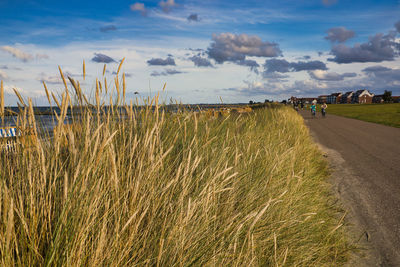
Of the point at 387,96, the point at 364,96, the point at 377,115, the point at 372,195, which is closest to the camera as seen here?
the point at 372,195

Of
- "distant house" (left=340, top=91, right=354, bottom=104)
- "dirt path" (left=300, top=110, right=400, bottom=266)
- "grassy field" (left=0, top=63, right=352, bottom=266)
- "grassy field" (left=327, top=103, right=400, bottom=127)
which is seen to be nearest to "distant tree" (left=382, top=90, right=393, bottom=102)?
"distant house" (left=340, top=91, right=354, bottom=104)

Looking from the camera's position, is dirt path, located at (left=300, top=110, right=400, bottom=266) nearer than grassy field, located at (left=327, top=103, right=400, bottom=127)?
Yes

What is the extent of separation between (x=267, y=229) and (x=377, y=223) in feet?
9.27

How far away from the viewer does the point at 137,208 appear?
6.16 ft

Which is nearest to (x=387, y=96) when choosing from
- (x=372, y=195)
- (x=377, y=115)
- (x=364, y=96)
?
(x=364, y=96)

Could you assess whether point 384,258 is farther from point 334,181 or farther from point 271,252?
point 334,181

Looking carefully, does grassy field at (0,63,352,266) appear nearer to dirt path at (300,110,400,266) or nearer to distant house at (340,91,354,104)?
dirt path at (300,110,400,266)

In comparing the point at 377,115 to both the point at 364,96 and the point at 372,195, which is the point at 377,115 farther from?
the point at 364,96

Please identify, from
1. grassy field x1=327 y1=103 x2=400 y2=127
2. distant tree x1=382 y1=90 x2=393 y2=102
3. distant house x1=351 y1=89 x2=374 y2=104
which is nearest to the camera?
grassy field x1=327 y1=103 x2=400 y2=127

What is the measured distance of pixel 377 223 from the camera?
4520 millimetres

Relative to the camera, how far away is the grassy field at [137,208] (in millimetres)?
1628

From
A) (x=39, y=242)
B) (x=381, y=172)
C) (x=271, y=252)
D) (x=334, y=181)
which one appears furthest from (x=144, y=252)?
(x=381, y=172)

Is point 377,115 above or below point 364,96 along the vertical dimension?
below

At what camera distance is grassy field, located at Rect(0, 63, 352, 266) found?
1628 mm
